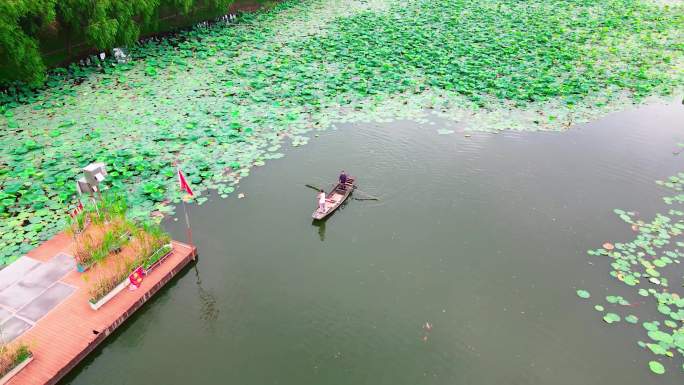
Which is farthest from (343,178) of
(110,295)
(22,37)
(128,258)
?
(22,37)

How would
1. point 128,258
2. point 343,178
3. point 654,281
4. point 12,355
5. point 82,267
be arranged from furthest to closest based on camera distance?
point 343,178, point 654,281, point 128,258, point 82,267, point 12,355

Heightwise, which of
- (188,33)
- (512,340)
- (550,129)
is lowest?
(512,340)

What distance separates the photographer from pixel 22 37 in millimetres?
15281

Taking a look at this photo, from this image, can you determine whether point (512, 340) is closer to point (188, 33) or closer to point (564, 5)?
point (188, 33)

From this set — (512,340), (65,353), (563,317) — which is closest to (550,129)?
(563,317)

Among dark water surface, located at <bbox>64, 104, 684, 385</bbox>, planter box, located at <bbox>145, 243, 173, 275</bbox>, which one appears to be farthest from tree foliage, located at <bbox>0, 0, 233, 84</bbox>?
planter box, located at <bbox>145, 243, 173, 275</bbox>

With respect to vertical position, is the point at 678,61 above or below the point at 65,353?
above

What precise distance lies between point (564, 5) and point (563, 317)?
2909cm

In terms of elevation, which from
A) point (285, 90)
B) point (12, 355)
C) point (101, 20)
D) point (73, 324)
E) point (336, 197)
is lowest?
point (73, 324)

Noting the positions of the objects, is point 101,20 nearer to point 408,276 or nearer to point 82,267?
point 82,267

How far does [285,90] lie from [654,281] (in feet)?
44.3

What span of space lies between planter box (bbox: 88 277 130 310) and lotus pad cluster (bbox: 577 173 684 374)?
9373 millimetres

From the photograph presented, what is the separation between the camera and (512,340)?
8148 mm

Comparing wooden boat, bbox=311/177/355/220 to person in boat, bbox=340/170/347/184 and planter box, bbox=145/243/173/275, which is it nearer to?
person in boat, bbox=340/170/347/184
